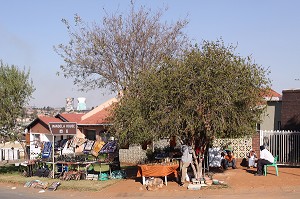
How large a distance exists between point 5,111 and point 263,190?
14.6 m

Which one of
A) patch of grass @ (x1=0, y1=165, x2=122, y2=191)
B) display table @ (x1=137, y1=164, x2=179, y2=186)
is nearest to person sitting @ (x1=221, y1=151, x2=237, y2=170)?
display table @ (x1=137, y1=164, x2=179, y2=186)

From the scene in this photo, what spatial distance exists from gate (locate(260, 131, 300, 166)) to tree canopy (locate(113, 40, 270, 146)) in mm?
5007

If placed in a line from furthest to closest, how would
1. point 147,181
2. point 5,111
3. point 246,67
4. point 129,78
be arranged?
point 129,78, point 5,111, point 147,181, point 246,67

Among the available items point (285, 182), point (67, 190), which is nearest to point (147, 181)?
point (67, 190)

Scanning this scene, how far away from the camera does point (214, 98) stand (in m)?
15.6

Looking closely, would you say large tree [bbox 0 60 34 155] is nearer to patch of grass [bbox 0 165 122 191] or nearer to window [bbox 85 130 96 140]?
patch of grass [bbox 0 165 122 191]

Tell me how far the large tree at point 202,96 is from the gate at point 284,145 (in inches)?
195

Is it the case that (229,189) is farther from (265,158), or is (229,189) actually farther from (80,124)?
(80,124)

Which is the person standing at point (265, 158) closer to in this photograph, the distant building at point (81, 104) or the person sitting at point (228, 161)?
the person sitting at point (228, 161)

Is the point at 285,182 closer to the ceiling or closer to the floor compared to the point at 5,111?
closer to the floor

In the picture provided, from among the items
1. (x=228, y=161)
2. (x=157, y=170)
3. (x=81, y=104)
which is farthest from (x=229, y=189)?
(x=81, y=104)

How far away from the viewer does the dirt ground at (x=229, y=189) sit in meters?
15.6

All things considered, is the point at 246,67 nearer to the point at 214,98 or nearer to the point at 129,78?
the point at 214,98

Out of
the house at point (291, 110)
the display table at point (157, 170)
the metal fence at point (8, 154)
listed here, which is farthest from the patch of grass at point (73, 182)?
the metal fence at point (8, 154)
